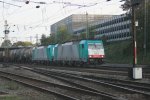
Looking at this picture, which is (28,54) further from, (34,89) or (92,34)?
(34,89)

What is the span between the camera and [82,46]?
40.9 m

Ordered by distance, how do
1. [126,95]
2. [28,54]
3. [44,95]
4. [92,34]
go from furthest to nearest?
1. [92,34]
2. [28,54]
3. [44,95]
4. [126,95]

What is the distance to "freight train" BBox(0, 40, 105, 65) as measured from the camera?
133ft

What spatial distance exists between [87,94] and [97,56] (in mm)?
25865

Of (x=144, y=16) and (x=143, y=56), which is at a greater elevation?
(x=144, y=16)

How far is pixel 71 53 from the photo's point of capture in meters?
44.5

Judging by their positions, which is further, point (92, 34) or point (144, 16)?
point (92, 34)

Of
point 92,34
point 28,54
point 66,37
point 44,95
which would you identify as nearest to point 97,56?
point 44,95

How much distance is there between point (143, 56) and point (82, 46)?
1564cm

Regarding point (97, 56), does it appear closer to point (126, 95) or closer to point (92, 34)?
point (126, 95)

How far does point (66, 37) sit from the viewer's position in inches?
4545

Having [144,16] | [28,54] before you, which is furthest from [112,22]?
[144,16]

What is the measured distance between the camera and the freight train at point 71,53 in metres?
40.5

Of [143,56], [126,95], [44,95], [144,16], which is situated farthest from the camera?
[144,16]
